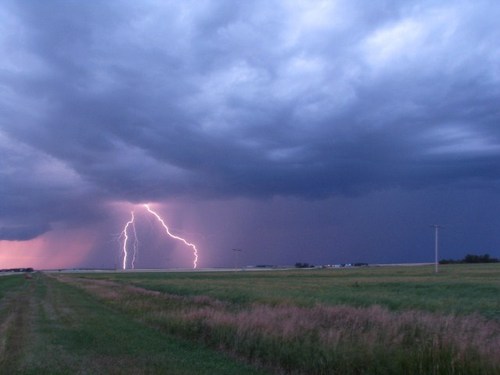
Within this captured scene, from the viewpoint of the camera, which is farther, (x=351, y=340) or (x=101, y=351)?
(x=101, y=351)

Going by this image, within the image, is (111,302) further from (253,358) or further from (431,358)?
(431,358)

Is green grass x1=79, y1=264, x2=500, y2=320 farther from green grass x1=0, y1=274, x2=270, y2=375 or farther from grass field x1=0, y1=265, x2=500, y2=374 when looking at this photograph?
green grass x1=0, y1=274, x2=270, y2=375

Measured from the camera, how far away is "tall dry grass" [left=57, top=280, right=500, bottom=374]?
497 inches

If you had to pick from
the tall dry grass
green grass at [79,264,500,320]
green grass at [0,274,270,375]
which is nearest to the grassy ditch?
the tall dry grass

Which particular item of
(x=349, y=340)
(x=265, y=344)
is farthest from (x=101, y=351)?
(x=349, y=340)

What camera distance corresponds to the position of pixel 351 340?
1534 cm

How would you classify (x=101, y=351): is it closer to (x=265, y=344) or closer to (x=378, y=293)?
(x=265, y=344)

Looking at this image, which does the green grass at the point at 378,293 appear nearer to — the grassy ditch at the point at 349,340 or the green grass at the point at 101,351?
the grassy ditch at the point at 349,340

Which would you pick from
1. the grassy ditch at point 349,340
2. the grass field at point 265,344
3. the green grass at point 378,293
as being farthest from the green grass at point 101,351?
the green grass at point 378,293

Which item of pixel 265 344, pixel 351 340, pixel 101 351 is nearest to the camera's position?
pixel 351 340

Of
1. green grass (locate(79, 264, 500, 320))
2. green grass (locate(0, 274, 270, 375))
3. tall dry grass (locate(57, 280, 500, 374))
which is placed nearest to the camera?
tall dry grass (locate(57, 280, 500, 374))

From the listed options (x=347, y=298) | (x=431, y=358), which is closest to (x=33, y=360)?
(x=431, y=358)

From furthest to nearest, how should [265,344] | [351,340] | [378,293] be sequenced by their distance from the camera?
[378,293], [265,344], [351,340]

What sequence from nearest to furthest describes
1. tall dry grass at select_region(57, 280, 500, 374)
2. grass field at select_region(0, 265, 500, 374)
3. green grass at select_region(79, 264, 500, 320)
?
tall dry grass at select_region(57, 280, 500, 374), grass field at select_region(0, 265, 500, 374), green grass at select_region(79, 264, 500, 320)
